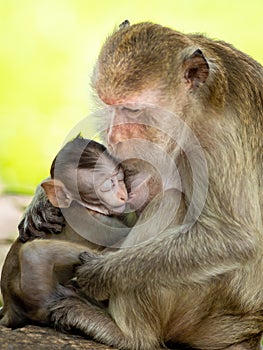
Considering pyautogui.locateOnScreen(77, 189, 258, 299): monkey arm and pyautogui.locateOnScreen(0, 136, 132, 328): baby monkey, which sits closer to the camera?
pyautogui.locateOnScreen(77, 189, 258, 299): monkey arm

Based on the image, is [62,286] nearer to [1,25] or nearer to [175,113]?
[175,113]

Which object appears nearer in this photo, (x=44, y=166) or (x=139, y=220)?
(x=139, y=220)

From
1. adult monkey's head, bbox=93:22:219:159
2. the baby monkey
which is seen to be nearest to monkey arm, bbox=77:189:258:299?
the baby monkey

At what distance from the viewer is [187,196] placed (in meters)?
6.57

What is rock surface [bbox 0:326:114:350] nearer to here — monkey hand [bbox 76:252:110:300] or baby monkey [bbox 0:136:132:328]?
baby monkey [bbox 0:136:132:328]

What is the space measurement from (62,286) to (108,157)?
Answer: 88cm

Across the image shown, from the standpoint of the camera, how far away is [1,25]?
12766 mm

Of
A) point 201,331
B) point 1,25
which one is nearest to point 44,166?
point 1,25

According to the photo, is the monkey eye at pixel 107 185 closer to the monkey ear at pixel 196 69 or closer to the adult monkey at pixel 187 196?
the adult monkey at pixel 187 196

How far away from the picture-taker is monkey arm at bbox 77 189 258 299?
649cm

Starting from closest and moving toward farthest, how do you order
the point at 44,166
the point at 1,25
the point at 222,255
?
1. the point at 222,255
2. the point at 44,166
3. the point at 1,25

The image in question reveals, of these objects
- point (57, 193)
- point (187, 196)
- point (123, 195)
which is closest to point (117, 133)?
point (187, 196)

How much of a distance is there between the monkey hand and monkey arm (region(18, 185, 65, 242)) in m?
0.51

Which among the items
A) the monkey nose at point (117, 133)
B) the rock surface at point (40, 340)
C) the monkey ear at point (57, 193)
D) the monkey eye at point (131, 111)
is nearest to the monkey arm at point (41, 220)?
the monkey ear at point (57, 193)
